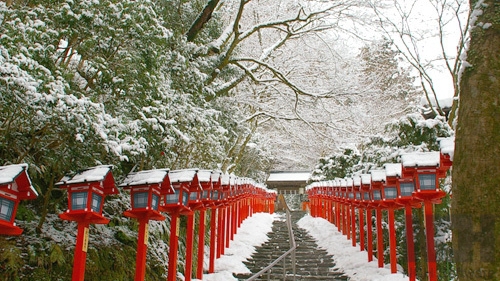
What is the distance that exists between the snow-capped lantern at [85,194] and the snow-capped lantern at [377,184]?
6822 mm

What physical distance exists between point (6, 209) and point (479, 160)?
4.48m

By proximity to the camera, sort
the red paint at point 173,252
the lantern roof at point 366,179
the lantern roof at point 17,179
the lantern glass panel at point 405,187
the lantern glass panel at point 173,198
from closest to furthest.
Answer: the lantern roof at point 17,179 < the red paint at point 173,252 < the lantern glass panel at point 173,198 < the lantern glass panel at point 405,187 < the lantern roof at point 366,179

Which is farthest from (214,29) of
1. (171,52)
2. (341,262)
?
(341,262)

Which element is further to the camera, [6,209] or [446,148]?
[446,148]

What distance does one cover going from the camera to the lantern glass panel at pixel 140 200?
6522 millimetres

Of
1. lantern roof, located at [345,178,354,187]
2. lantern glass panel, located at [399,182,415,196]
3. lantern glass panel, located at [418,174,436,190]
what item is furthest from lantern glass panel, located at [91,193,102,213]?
lantern roof, located at [345,178,354,187]

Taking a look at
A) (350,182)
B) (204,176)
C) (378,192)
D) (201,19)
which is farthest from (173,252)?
(350,182)

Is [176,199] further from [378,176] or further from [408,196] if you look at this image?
[378,176]

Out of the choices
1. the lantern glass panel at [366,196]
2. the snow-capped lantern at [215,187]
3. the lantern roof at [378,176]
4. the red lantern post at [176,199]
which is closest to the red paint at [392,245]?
the lantern roof at [378,176]

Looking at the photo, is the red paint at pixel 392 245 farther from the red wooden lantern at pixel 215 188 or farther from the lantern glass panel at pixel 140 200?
the lantern glass panel at pixel 140 200

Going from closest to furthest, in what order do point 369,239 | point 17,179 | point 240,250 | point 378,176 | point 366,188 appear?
point 17,179, point 378,176, point 366,188, point 369,239, point 240,250

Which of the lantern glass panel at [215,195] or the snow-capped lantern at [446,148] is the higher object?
the snow-capped lantern at [446,148]

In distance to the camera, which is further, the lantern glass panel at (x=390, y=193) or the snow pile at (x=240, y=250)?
the snow pile at (x=240, y=250)

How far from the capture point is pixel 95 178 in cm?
536
